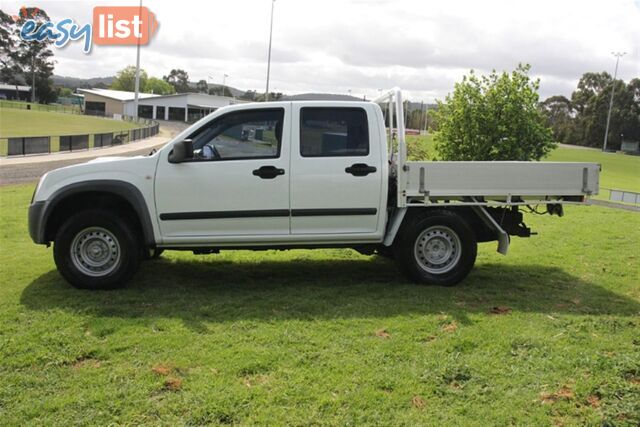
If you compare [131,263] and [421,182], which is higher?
[421,182]

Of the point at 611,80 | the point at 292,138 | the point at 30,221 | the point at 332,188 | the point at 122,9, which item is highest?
the point at 611,80

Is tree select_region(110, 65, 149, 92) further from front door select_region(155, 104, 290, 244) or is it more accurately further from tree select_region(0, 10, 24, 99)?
front door select_region(155, 104, 290, 244)

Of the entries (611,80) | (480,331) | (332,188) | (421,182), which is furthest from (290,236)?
(611,80)

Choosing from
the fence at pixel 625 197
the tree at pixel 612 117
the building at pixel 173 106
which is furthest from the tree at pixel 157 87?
the fence at pixel 625 197

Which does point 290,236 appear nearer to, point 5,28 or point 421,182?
point 421,182

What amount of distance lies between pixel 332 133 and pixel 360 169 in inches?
20.1

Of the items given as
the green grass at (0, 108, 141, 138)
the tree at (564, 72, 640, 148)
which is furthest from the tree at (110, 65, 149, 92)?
the tree at (564, 72, 640, 148)

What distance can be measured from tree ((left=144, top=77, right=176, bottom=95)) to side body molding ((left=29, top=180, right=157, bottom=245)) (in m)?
158

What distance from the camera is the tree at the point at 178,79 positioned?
569 feet

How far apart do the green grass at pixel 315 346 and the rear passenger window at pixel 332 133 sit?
4.99ft

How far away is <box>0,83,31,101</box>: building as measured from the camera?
120375 mm

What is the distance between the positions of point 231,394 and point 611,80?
115m

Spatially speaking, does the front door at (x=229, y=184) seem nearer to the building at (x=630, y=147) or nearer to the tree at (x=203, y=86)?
the building at (x=630, y=147)

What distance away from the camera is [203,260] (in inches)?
304
